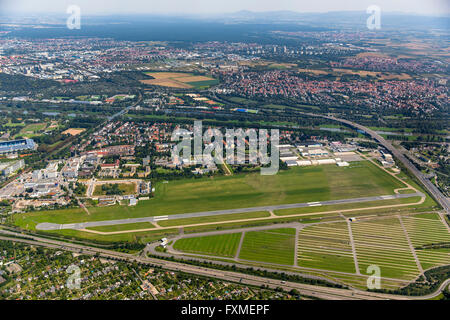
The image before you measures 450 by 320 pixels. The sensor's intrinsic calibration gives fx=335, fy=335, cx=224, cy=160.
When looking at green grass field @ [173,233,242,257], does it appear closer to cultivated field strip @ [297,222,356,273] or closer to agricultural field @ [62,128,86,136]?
cultivated field strip @ [297,222,356,273]

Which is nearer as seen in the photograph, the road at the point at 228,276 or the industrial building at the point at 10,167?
the road at the point at 228,276

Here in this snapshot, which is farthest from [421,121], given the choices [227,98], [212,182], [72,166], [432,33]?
[432,33]

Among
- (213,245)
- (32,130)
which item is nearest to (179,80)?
(32,130)

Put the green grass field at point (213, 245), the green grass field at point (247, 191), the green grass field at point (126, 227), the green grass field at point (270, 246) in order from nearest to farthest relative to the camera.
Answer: the green grass field at point (270, 246)
the green grass field at point (213, 245)
the green grass field at point (126, 227)
the green grass field at point (247, 191)

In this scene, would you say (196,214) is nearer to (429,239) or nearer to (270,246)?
(270,246)

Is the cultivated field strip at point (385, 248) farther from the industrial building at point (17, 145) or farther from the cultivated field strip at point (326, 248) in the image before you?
the industrial building at point (17, 145)

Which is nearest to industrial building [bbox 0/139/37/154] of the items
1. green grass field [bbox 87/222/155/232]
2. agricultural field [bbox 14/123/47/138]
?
agricultural field [bbox 14/123/47/138]

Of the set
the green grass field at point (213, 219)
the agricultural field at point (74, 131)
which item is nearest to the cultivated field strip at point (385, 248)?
the green grass field at point (213, 219)

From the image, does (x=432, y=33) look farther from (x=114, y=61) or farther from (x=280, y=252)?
(x=280, y=252)
